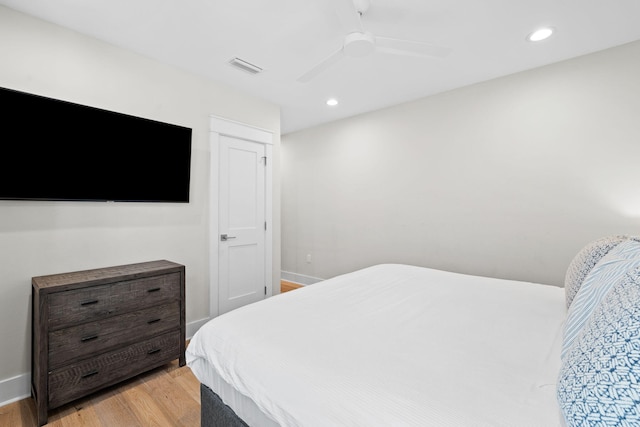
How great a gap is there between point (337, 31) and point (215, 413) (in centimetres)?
253

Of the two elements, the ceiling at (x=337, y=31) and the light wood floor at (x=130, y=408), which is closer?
the light wood floor at (x=130, y=408)

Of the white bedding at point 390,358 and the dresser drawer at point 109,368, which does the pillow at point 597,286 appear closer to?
the white bedding at point 390,358

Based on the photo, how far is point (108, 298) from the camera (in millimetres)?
1973

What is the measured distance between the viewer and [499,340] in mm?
1226

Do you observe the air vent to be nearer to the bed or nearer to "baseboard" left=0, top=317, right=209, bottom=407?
the bed

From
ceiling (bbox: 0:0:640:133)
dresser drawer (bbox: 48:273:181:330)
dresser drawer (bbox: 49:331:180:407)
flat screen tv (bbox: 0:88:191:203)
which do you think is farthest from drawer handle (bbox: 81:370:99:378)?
ceiling (bbox: 0:0:640:133)

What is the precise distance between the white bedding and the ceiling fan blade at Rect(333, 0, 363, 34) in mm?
1642

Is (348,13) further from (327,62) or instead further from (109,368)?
(109,368)

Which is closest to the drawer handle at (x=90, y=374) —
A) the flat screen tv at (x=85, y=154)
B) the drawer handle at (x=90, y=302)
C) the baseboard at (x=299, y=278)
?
the drawer handle at (x=90, y=302)

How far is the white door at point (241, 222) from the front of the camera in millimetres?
3096

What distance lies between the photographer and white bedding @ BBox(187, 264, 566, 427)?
82 centimetres

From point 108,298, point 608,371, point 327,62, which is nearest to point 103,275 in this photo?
point 108,298

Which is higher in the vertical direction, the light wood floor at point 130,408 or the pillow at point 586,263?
the pillow at point 586,263

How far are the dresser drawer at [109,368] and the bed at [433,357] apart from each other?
101 cm
